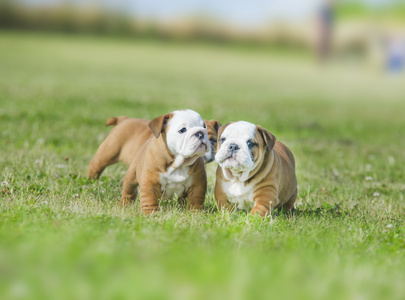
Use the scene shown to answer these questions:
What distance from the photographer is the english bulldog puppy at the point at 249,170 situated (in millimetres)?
4744

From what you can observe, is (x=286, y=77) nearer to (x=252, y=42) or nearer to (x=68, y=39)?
(x=252, y=42)

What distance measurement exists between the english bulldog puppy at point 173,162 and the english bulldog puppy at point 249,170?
0.18 metres

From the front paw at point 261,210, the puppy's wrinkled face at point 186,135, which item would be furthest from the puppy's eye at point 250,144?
the front paw at point 261,210

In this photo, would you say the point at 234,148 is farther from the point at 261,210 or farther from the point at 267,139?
the point at 261,210

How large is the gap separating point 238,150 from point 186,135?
47 centimetres

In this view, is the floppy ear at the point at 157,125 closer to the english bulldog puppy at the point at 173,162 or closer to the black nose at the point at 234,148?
the english bulldog puppy at the point at 173,162

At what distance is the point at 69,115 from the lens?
10.9m

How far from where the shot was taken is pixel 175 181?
16.5 ft

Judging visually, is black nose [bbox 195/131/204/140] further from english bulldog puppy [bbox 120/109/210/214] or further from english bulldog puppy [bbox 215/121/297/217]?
english bulldog puppy [bbox 215/121/297/217]

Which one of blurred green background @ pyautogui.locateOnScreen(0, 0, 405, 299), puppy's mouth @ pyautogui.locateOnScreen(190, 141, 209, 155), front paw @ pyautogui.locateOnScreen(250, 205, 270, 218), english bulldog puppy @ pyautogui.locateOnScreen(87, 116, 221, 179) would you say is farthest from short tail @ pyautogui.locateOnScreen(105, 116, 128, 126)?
front paw @ pyautogui.locateOnScreen(250, 205, 270, 218)

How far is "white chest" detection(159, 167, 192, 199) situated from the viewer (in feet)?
16.4

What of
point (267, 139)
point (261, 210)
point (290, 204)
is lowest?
point (290, 204)

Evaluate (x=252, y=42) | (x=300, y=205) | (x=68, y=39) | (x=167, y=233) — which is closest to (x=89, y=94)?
(x=300, y=205)

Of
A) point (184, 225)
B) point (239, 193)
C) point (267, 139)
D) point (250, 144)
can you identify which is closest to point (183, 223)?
point (184, 225)
